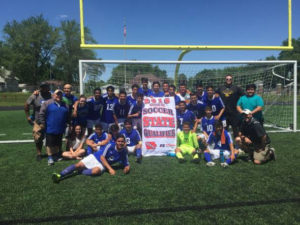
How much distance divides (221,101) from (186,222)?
13.3 feet

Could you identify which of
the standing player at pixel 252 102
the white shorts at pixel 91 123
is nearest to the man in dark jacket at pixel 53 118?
the white shorts at pixel 91 123

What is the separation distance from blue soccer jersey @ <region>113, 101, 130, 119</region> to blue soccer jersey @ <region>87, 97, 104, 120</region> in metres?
0.40

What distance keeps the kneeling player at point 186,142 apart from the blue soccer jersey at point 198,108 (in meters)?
0.86

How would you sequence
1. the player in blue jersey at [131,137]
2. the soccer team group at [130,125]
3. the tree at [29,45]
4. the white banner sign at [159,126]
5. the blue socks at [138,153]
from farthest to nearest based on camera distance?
the tree at [29,45]
the white banner sign at [159,126]
the player in blue jersey at [131,137]
the blue socks at [138,153]
the soccer team group at [130,125]

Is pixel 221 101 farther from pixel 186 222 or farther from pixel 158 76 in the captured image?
pixel 186 222

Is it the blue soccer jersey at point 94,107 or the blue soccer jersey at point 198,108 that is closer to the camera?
the blue soccer jersey at point 94,107

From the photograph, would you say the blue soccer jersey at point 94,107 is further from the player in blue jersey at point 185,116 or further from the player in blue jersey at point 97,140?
the player in blue jersey at point 185,116

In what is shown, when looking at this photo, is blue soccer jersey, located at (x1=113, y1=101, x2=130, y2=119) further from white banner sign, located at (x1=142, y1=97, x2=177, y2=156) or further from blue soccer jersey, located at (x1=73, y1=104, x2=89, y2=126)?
blue soccer jersey, located at (x1=73, y1=104, x2=89, y2=126)

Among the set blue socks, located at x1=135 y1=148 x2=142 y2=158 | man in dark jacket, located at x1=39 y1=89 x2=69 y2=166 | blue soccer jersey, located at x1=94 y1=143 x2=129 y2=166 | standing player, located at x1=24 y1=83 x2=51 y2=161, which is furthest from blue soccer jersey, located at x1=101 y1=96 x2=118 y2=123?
blue soccer jersey, located at x1=94 y1=143 x2=129 y2=166

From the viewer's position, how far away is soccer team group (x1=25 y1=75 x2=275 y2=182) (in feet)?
15.8

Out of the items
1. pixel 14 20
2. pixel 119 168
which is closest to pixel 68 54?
pixel 14 20

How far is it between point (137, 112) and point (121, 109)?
0.44 metres

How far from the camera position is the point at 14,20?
5153cm

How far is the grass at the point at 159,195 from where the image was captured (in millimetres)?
2732
